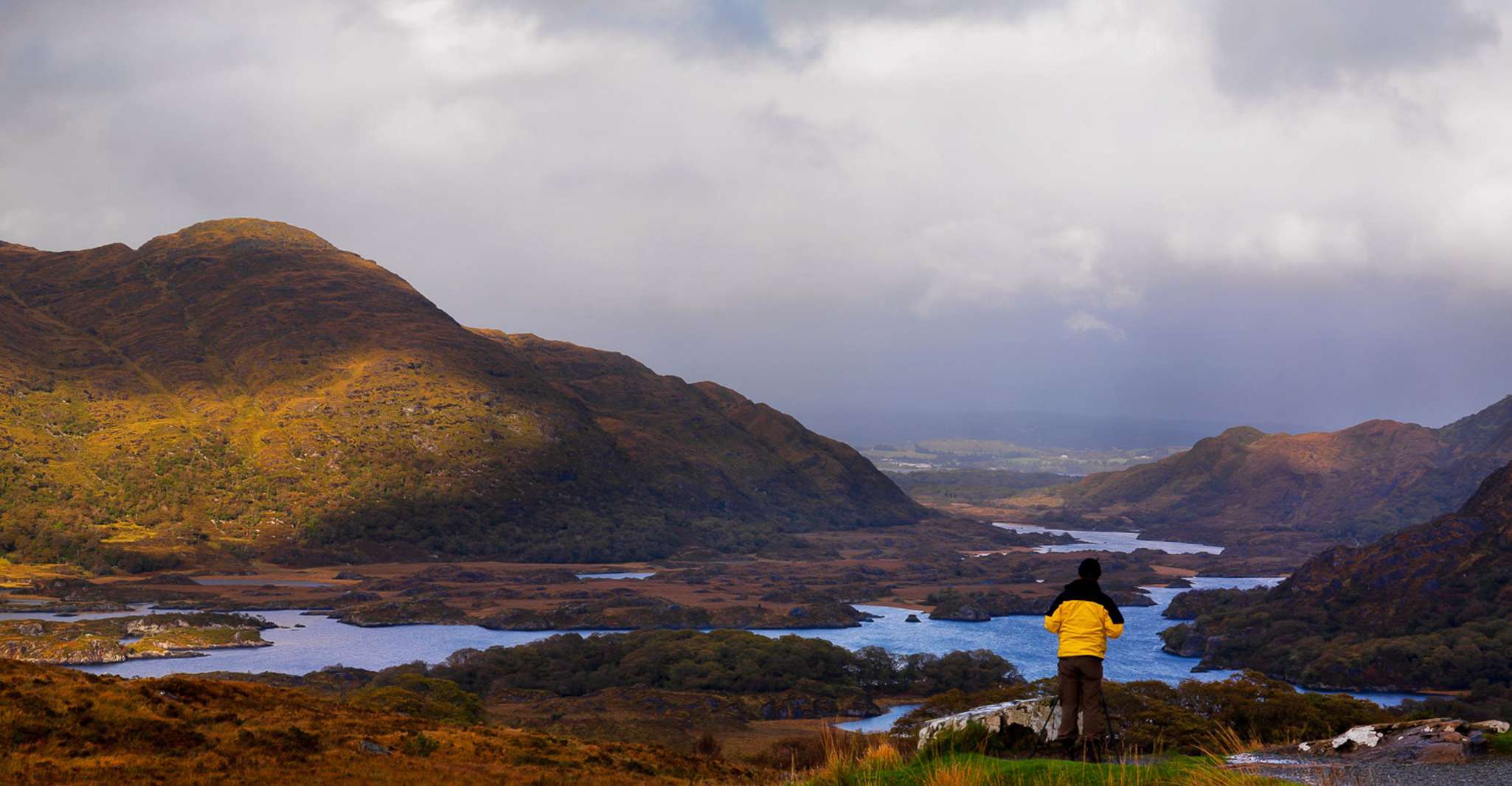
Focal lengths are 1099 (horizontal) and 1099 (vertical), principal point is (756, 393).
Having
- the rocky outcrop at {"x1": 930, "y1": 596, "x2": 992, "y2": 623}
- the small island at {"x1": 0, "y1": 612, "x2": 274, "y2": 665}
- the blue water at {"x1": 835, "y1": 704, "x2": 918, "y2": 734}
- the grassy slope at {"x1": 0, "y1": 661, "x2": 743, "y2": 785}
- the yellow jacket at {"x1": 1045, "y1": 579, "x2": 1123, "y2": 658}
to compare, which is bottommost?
the blue water at {"x1": 835, "y1": 704, "x2": 918, "y2": 734}

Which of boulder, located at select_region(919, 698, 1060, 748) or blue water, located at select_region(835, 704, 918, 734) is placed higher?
boulder, located at select_region(919, 698, 1060, 748)

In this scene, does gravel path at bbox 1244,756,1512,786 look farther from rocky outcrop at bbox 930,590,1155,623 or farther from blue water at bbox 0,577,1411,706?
rocky outcrop at bbox 930,590,1155,623

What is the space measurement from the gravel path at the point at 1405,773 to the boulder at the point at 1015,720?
3.52 m

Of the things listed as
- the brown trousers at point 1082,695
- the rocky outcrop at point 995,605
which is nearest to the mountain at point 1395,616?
the rocky outcrop at point 995,605

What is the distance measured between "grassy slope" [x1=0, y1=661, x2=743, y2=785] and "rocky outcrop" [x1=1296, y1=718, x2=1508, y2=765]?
50.7 ft

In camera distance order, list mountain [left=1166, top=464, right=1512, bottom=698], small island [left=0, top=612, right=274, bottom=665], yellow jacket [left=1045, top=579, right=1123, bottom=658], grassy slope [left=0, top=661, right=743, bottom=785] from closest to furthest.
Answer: yellow jacket [left=1045, top=579, right=1123, bottom=658] < grassy slope [left=0, top=661, right=743, bottom=785] < mountain [left=1166, top=464, right=1512, bottom=698] < small island [left=0, top=612, right=274, bottom=665]

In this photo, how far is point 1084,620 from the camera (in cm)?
1797

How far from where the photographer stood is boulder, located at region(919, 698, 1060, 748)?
67.0 ft

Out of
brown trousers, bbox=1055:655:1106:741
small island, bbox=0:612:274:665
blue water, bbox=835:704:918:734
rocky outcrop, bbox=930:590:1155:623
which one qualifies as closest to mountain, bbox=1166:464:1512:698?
rocky outcrop, bbox=930:590:1155:623

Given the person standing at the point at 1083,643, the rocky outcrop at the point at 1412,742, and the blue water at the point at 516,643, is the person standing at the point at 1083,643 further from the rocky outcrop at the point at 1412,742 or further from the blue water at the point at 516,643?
the blue water at the point at 516,643

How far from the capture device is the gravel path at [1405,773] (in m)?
16.8

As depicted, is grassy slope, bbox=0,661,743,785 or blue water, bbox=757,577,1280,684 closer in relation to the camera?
grassy slope, bbox=0,661,743,785

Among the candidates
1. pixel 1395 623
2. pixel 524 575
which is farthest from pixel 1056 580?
pixel 524 575

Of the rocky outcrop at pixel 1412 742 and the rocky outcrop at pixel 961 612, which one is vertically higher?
the rocky outcrop at pixel 1412 742
